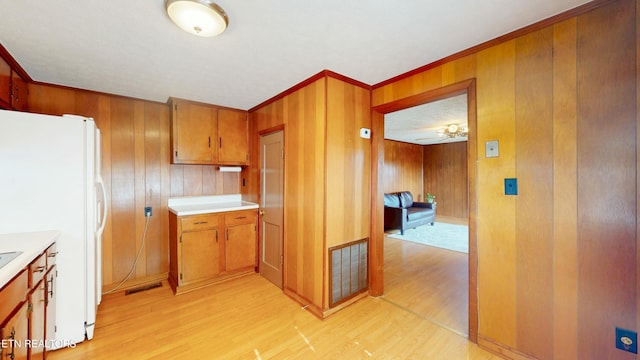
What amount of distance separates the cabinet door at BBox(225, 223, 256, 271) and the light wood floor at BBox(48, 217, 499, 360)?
52 cm

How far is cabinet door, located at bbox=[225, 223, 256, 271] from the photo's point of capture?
307cm

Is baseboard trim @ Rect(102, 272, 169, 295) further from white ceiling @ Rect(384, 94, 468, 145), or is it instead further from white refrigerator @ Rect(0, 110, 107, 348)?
white ceiling @ Rect(384, 94, 468, 145)

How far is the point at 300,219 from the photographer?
100.0 inches

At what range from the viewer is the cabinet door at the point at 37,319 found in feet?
4.47

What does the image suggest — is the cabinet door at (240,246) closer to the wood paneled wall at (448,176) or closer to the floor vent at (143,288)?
the floor vent at (143,288)

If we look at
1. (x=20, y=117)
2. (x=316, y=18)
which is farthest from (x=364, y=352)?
(x=20, y=117)

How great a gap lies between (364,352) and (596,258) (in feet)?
5.36

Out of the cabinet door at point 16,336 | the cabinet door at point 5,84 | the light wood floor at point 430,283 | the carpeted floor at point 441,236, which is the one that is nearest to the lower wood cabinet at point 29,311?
the cabinet door at point 16,336

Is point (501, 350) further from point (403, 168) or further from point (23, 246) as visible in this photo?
point (403, 168)

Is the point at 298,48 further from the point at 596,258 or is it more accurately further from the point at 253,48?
the point at 596,258

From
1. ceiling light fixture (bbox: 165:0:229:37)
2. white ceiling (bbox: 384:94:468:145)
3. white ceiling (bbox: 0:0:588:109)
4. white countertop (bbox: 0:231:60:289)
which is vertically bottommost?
white countertop (bbox: 0:231:60:289)

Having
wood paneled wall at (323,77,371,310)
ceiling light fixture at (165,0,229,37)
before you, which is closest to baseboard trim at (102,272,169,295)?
wood paneled wall at (323,77,371,310)

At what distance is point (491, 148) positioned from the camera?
1.78 meters

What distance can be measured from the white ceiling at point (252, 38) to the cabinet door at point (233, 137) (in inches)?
34.6
